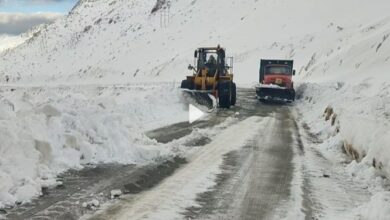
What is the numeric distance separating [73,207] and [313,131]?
10.5m

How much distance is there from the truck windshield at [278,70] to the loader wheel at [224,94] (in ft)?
22.5

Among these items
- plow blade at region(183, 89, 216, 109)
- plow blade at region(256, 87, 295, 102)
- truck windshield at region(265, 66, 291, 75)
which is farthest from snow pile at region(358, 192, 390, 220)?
truck windshield at region(265, 66, 291, 75)

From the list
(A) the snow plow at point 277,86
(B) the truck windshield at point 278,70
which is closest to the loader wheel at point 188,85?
(A) the snow plow at point 277,86

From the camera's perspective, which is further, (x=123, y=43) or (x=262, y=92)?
(x=123, y=43)

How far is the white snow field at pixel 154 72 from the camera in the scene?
8.80m

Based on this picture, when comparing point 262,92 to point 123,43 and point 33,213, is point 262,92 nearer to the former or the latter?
point 33,213

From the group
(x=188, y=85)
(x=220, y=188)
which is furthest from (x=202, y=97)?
(x=220, y=188)

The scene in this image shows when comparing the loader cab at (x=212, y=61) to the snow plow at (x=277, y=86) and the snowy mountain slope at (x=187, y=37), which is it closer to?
the snow plow at (x=277, y=86)

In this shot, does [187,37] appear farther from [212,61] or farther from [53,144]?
[53,144]

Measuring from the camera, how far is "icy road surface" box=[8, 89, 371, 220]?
6.41 m

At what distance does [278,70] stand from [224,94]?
7667 millimetres

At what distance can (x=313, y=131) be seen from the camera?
15617 mm

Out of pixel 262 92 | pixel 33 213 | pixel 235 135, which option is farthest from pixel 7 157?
pixel 262 92

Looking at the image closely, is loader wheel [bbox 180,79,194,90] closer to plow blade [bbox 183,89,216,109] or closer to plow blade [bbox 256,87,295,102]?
plow blade [bbox 183,89,216,109]
